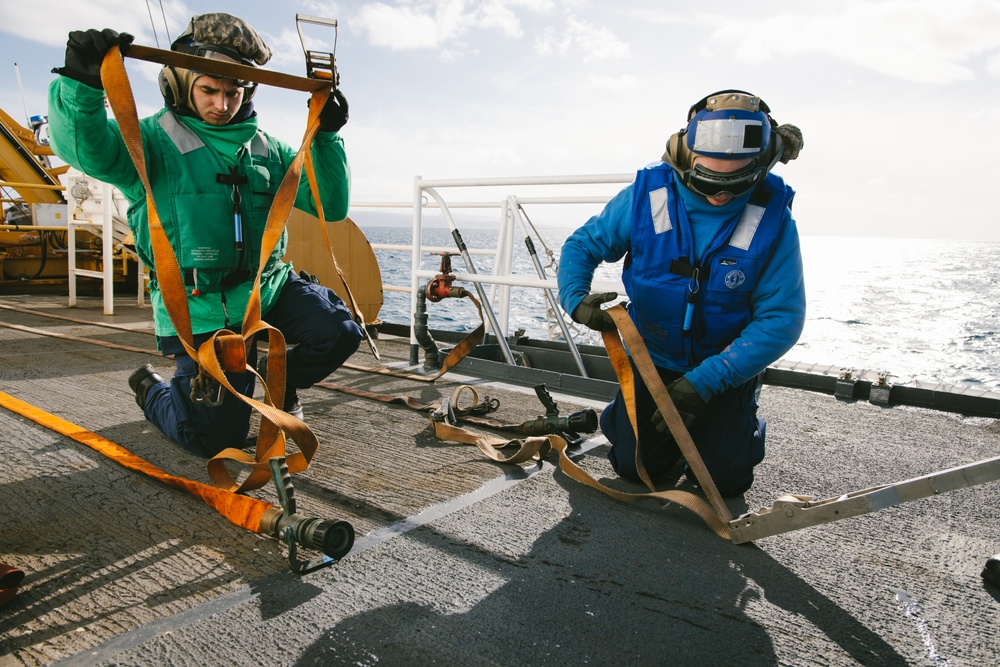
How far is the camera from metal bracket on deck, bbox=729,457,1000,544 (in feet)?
4.62

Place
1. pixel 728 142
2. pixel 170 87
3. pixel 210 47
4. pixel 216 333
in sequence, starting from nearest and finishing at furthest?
pixel 216 333, pixel 728 142, pixel 210 47, pixel 170 87

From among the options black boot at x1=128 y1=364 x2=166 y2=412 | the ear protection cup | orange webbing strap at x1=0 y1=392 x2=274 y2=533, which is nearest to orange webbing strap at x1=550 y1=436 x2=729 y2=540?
orange webbing strap at x1=0 y1=392 x2=274 y2=533

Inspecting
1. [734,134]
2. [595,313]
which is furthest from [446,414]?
[734,134]

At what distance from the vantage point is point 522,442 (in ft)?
8.31

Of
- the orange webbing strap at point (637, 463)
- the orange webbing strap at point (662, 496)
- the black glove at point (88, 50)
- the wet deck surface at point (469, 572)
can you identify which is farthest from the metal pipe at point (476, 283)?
the black glove at point (88, 50)

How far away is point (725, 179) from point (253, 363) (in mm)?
1922

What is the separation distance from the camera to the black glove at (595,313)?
7.14 ft

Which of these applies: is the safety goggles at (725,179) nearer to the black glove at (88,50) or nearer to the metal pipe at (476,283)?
the black glove at (88,50)

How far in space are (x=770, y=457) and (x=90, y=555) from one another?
2406 mm

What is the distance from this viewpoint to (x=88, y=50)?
194 cm

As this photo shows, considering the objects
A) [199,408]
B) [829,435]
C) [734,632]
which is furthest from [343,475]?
[829,435]

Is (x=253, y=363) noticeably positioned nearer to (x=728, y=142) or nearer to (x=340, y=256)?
(x=728, y=142)

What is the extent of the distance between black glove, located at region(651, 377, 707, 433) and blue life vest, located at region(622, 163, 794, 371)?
22 cm

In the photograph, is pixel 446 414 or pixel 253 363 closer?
pixel 253 363
